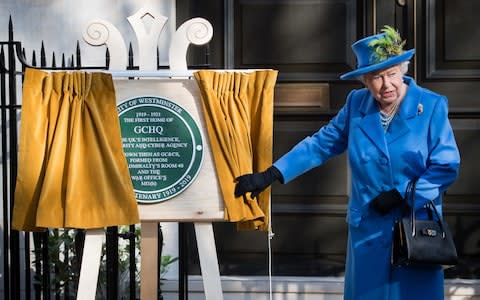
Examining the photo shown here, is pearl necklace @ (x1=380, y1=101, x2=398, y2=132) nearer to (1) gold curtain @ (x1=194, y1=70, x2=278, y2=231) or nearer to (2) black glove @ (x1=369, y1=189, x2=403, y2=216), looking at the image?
(2) black glove @ (x1=369, y1=189, x2=403, y2=216)

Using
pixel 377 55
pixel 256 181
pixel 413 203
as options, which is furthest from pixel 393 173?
pixel 256 181

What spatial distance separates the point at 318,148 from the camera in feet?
12.4

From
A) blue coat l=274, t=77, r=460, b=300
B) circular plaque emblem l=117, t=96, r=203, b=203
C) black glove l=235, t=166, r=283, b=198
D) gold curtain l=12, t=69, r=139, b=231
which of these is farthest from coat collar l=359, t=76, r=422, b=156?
gold curtain l=12, t=69, r=139, b=231

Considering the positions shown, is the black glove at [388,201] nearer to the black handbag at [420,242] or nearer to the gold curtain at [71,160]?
the black handbag at [420,242]

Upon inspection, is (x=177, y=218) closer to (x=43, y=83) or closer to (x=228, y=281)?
(x=43, y=83)

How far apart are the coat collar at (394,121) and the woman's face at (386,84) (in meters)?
0.05

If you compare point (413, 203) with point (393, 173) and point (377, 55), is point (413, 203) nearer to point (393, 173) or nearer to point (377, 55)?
point (393, 173)

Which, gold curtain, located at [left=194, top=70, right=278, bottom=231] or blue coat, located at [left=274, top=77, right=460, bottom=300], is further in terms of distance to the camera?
gold curtain, located at [left=194, top=70, right=278, bottom=231]

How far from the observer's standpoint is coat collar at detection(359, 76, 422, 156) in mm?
3479

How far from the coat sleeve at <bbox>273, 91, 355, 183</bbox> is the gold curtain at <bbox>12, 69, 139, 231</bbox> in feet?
2.41

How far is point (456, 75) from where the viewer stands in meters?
5.90

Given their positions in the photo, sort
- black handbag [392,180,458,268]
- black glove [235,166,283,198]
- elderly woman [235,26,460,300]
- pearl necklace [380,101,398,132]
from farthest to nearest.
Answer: black glove [235,166,283,198]
pearl necklace [380,101,398,132]
elderly woman [235,26,460,300]
black handbag [392,180,458,268]

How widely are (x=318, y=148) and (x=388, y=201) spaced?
1.64ft

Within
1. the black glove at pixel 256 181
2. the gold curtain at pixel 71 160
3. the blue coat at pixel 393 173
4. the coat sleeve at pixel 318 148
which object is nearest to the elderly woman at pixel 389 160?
the blue coat at pixel 393 173
